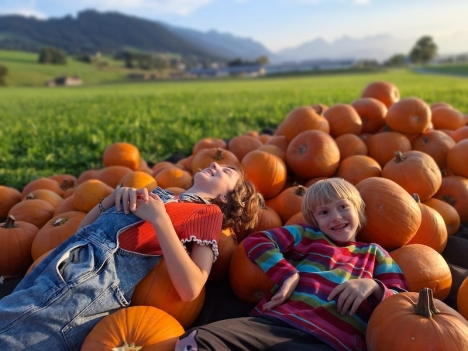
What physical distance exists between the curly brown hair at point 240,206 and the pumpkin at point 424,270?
1.05 meters

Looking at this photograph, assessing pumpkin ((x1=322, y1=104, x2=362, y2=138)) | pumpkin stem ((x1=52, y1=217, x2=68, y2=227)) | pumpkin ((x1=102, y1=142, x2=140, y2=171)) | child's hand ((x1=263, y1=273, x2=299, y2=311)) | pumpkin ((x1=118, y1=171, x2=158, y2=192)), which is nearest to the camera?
child's hand ((x1=263, y1=273, x2=299, y2=311))

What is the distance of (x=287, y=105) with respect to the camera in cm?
1416

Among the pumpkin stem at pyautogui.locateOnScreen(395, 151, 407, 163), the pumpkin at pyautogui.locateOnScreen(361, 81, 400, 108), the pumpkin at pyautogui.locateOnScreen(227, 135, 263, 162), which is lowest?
the pumpkin at pyautogui.locateOnScreen(227, 135, 263, 162)

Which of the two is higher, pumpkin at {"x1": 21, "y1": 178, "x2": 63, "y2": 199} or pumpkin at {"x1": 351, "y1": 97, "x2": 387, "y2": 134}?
pumpkin at {"x1": 351, "y1": 97, "x2": 387, "y2": 134}

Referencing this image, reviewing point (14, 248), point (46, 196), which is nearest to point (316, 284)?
point (14, 248)

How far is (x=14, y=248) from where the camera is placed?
3.35m

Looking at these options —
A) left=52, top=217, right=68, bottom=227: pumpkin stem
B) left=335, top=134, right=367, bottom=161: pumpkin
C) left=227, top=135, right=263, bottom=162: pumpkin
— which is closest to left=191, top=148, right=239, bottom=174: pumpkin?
left=227, top=135, right=263, bottom=162: pumpkin

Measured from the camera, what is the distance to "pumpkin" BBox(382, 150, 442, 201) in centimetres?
352

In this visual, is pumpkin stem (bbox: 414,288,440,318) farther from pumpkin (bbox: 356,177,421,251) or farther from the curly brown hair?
the curly brown hair

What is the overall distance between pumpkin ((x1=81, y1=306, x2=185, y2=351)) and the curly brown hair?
0.94 meters

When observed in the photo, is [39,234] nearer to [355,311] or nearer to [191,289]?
[191,289]

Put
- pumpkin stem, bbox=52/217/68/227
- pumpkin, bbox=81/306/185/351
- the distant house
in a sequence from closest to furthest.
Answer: pumpkin, bbox=81/306/185/351 < pumpkin stem, bbox=52/217/68/227 < the distant house

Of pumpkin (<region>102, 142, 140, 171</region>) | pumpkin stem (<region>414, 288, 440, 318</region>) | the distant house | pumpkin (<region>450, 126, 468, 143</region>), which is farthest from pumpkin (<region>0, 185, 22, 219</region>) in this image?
the distant house

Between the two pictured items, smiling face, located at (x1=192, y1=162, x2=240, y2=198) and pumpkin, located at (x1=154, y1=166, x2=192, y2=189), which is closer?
smiling face, located at (x1=192, y1=162, x2=240, y2=198)
